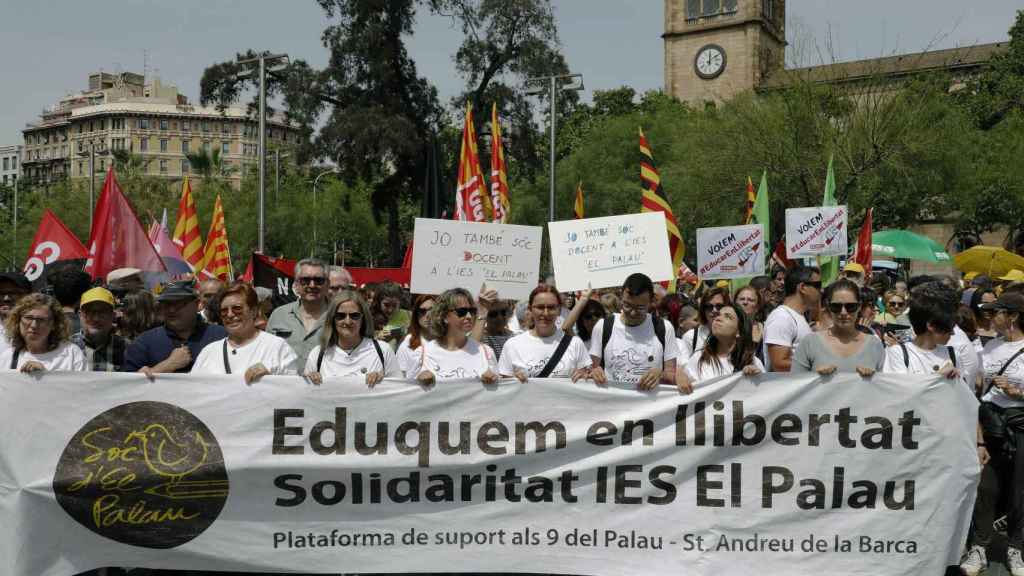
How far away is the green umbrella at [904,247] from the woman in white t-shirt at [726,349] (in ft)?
50.1

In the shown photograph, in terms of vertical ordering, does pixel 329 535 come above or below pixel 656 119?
below

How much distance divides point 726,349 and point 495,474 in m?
1.52

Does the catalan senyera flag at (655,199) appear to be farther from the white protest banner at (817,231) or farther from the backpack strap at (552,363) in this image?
the backpack strap at (552,363)

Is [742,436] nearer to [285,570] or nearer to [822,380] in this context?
[822,380]

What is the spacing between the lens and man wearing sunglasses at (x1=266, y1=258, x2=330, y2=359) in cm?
605

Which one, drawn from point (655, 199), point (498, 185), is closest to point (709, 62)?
point (498, 185)

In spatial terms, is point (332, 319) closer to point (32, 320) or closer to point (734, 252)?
point (32, 320)

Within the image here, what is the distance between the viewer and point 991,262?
1596cm

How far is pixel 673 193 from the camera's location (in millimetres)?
34562

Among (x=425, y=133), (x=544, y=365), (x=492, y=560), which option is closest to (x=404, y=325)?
(x=544, y=365)

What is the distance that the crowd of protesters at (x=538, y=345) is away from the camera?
5.30m

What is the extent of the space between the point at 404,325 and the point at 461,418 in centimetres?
315

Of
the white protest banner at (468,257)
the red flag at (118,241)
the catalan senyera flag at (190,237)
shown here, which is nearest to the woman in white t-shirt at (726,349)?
the white protest banner at (468,257)

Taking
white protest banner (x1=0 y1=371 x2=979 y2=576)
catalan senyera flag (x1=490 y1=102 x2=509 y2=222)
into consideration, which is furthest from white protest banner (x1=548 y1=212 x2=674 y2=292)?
catalan senyera flag (x1=490 y1=102 x2=509 y2=222)
